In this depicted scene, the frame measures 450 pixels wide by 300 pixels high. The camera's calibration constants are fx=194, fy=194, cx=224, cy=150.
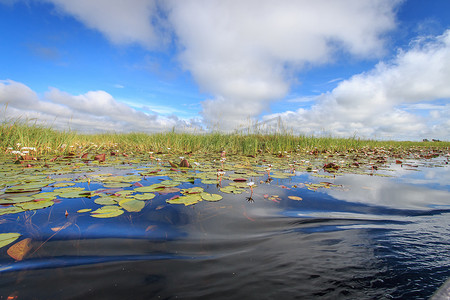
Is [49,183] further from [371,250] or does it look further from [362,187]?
[362,187]

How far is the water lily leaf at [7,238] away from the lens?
1226 mm

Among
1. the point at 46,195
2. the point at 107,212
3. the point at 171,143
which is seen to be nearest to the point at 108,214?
the point at 107,212

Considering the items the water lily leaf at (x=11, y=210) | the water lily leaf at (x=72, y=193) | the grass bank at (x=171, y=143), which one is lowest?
the water lily leaf at (x=11, y=210)

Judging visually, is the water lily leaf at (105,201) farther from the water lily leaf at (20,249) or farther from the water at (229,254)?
the water lily leaf at (20,249)

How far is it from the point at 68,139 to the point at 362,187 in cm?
821

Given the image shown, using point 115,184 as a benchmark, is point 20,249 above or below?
below

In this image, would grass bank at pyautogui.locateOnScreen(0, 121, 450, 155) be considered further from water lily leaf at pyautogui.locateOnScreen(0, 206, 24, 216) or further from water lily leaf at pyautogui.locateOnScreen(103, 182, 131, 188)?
water lily leaf at pyautogui.locateOnScreen(0, 206, 24, 216)

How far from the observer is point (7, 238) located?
1278mm

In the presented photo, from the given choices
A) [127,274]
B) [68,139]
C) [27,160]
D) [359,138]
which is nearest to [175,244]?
[127,274]

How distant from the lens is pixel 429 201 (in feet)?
8.63

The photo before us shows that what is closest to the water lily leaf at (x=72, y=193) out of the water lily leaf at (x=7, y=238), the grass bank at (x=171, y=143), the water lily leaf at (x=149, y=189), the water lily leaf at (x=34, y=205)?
the water lily leaf at (x=34, y=205)

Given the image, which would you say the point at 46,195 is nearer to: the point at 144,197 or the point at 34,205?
the point at 34,205

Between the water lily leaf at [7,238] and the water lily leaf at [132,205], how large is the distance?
726mm

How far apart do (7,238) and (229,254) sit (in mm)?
1466
